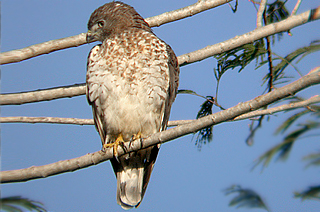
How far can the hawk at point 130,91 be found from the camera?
3.61 m

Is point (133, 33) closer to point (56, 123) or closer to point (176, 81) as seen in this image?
point (176, 81)

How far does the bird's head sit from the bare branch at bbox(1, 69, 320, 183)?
4.90 ft

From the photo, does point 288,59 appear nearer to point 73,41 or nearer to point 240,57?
→ point 240,57

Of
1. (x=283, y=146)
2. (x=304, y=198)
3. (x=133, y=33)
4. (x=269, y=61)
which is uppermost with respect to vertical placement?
(x=133, y=33)

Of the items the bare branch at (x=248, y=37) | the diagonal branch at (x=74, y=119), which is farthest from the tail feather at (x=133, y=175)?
the bare branch at (x=248, y=37)

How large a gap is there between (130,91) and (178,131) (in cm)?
106

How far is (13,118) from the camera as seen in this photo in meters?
3.83

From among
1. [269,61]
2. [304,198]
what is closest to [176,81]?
[269,61]

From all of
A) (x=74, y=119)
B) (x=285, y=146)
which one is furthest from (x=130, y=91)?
(x=285, y=146)

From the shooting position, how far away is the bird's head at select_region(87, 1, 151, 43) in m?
4.13

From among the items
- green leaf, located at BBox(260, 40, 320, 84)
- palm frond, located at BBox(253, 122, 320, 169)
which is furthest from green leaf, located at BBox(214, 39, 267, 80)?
palm frond, located at BBox(253, 122, 320, 169)

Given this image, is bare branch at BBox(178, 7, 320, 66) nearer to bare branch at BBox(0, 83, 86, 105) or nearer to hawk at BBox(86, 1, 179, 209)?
hawk at BBox(86, 1, 179, 209)

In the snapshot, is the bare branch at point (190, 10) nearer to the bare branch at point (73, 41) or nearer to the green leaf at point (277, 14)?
the bare branch at point (73, 41)

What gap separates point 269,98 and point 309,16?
38.8 inches
